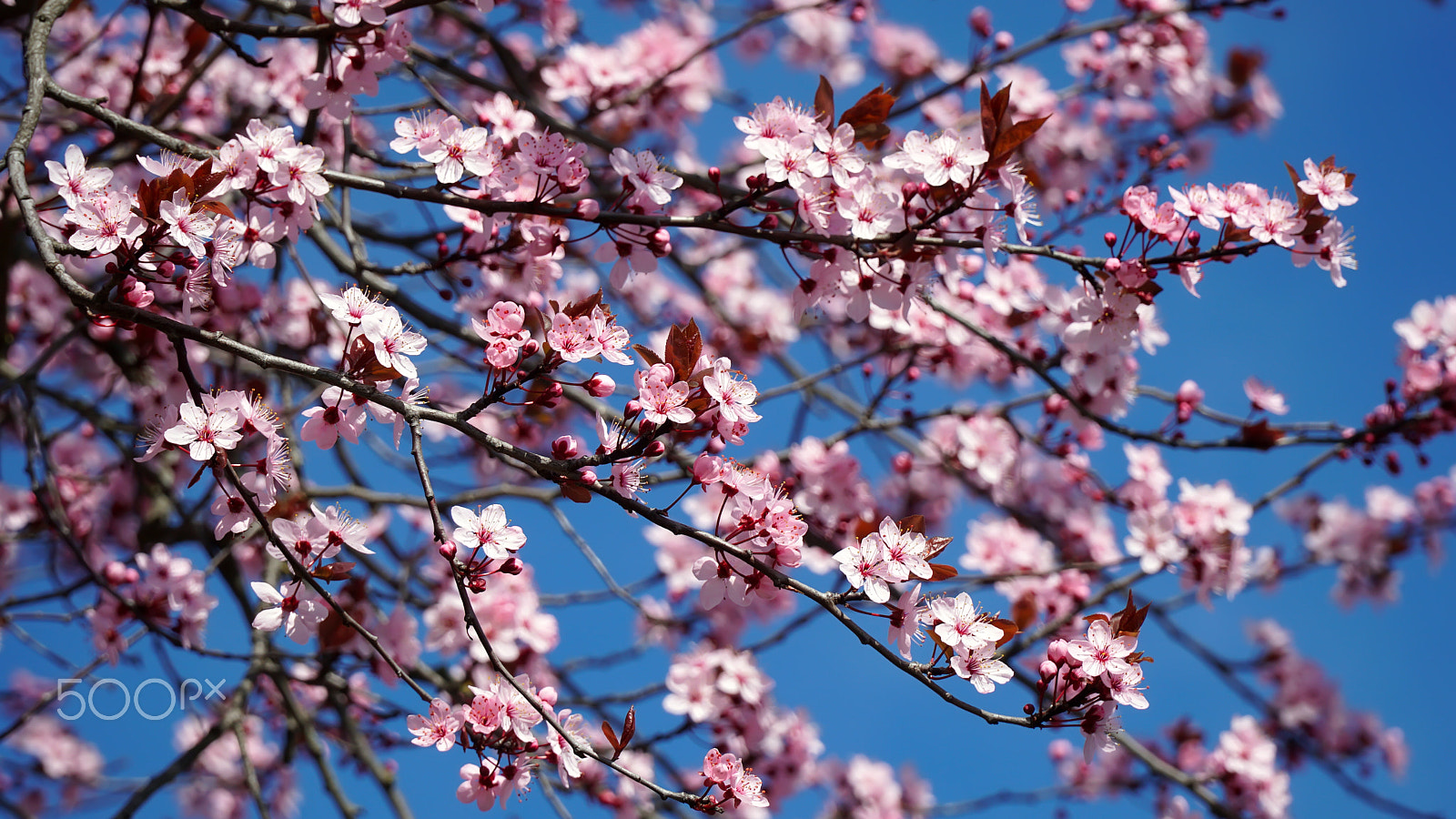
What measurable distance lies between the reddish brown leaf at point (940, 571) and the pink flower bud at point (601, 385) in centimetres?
73

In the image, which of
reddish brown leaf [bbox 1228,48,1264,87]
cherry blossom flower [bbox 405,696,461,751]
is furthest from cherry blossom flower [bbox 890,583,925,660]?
reddish brown leaf [bbox 1228,48,1264,87]

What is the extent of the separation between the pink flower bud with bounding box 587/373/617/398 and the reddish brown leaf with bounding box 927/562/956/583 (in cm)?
73

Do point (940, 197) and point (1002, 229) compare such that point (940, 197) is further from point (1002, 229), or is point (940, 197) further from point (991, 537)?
point (991, 537)

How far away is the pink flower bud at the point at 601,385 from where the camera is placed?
2.02m

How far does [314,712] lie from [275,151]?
2.74m

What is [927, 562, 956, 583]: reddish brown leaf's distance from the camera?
6.44ft

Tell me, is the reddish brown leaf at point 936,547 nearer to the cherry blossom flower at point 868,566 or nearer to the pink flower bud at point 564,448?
the cherry blossom flower at point 868,566

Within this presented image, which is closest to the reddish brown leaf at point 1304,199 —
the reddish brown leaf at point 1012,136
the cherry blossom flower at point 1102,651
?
the reddish brown leaf at point 1012,136

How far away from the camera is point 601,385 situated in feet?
6.63

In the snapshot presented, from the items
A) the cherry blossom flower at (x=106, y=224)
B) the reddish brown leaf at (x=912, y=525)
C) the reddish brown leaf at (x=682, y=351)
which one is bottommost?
the reddish brown leaf at (x=912, y=525)

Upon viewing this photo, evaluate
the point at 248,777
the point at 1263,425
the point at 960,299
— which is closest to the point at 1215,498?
the point at 1263,425

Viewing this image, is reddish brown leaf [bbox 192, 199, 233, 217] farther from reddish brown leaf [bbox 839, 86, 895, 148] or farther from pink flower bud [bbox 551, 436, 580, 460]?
reddish brown leaf [bbox 839, 86, 895, 148]

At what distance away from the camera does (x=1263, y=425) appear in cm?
292

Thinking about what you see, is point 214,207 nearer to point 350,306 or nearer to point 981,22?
point 350,306
